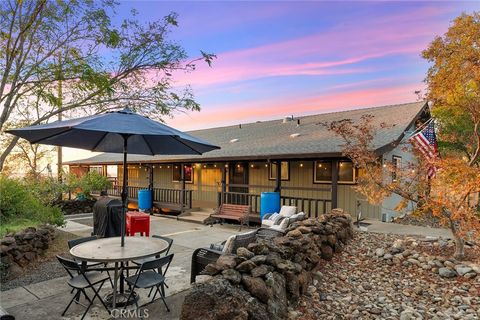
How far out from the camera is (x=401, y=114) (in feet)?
37.0

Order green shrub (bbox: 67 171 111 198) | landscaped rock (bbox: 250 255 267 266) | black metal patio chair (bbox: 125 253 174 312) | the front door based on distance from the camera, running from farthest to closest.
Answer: green shrub (bbox: 67 171 111 198), the front door, landscaped rock (bbox: 250 255 267 266), black metal patio chair (bbox: 125 253 174 312)

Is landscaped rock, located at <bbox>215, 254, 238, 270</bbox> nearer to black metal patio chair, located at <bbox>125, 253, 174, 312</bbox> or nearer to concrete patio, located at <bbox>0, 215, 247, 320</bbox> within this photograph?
black metal patio chair, located at <bbox>125, 253, 174, 312</bbox>

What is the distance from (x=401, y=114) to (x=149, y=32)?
30.8 ft

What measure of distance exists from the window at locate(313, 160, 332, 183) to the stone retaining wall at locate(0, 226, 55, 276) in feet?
28.2

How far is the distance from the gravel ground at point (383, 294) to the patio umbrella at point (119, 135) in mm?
2663

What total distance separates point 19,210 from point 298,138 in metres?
8.98

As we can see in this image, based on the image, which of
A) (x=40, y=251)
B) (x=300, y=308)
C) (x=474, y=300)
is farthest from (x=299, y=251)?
(x=40, y=251)

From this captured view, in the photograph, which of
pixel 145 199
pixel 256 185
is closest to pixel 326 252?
pixel 256 185

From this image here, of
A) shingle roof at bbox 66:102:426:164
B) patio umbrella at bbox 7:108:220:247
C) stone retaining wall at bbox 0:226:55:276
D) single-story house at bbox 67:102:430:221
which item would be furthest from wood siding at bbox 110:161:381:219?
stone retaining wall at bbox 0:226:55:276

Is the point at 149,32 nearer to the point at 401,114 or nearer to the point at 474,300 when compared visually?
the point at 474,300

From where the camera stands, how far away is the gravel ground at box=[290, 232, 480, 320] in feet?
11.9

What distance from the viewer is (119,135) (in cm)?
502

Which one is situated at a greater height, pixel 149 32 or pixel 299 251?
pixel 149 32

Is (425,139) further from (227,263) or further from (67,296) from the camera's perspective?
(67,296)
